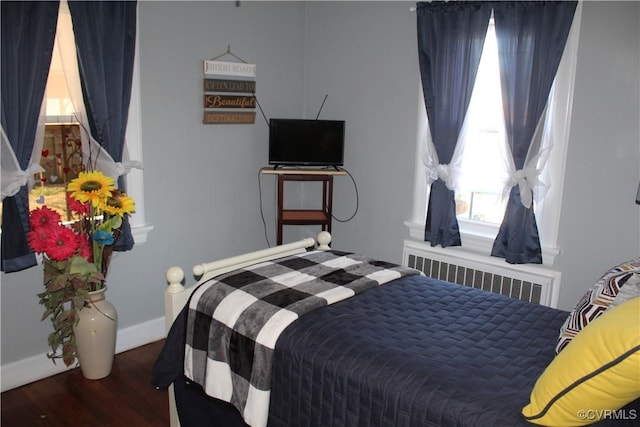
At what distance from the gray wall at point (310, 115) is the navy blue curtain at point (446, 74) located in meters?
0.19

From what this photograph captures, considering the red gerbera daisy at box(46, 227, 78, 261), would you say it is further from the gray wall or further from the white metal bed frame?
the white metal bed frame

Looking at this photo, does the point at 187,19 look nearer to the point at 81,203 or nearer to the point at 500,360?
the point at 81,203

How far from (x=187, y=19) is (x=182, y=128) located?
699mm

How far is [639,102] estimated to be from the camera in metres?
2.87

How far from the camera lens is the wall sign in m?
3.62

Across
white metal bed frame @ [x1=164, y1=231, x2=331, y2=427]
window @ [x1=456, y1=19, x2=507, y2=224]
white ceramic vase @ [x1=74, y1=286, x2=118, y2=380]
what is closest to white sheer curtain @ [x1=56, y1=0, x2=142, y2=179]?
white ceramic vase @ [x1=74, y1=286, x2=118, y2=380]

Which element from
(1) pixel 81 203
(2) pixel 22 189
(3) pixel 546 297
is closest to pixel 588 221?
(3) pixel 546 297

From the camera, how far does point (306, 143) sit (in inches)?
154

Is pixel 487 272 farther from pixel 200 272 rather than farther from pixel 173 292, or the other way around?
pixel 173 292

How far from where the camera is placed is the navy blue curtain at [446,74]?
130 inches

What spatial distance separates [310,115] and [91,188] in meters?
2.10

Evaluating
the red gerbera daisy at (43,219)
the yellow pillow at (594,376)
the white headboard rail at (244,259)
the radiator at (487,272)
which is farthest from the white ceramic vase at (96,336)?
the yellow pillow at (594,376)

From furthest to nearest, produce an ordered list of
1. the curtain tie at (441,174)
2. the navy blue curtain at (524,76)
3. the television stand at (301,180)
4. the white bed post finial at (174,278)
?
1. the television stand at (301,180)
2. the curtain tie at (441,174)
3. the navy blue curtain at (524,76)
4. the white bed post finial at (174,278)

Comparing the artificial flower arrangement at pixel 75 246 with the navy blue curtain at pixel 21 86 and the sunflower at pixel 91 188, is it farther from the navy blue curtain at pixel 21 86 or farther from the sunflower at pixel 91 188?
the navy blue curtain at pixel 21 86
